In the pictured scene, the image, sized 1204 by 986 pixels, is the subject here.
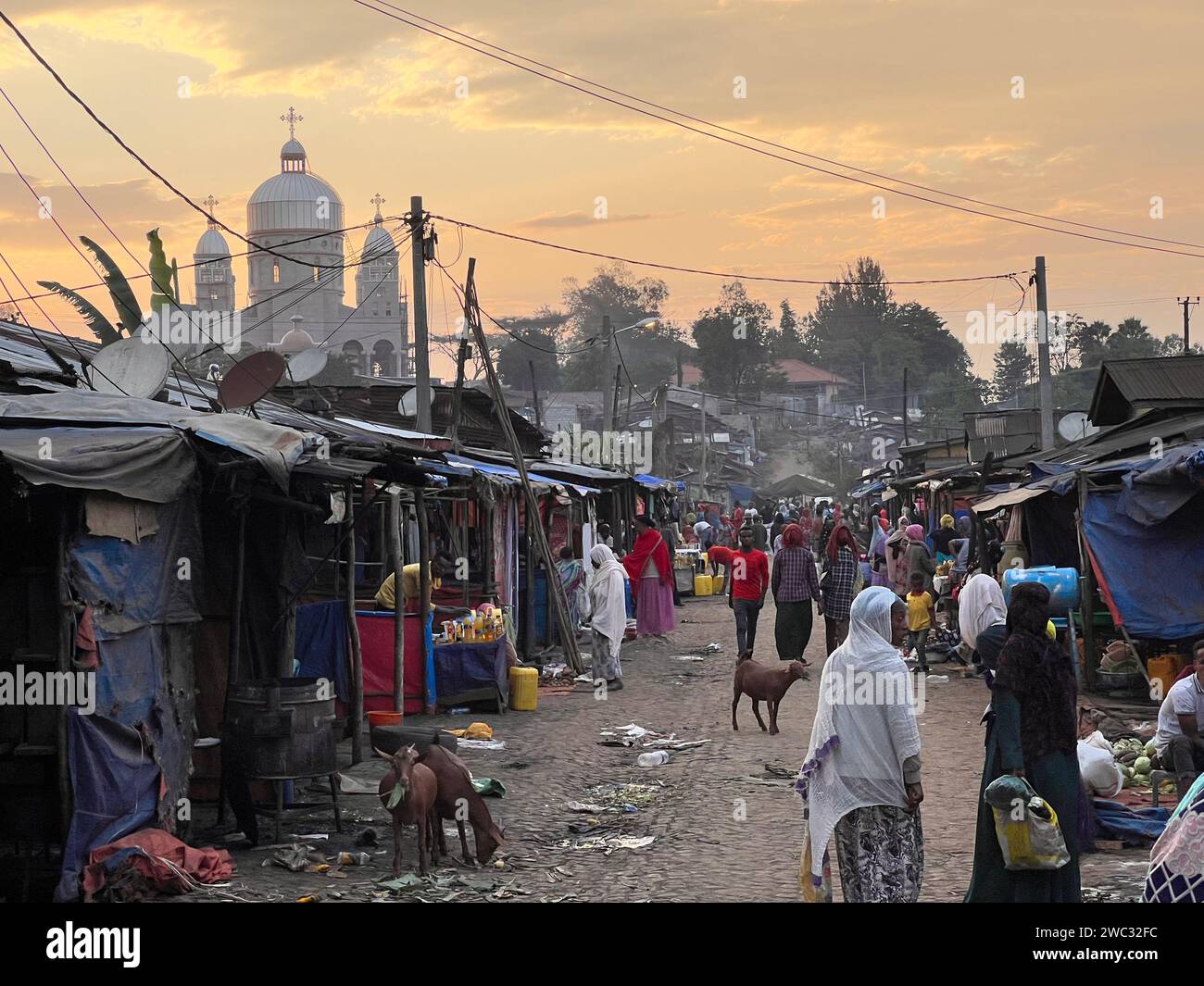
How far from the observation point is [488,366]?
17.7 meters

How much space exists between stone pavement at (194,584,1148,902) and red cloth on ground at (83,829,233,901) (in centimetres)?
19

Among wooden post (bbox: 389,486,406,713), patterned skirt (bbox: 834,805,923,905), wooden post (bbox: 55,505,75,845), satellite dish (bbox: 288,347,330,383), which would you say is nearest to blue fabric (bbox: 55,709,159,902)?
wooden post (bbox: 55,505,75,845)

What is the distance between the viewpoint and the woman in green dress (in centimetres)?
599

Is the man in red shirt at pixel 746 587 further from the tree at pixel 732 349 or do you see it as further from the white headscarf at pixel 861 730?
the tree at pixel 732 349

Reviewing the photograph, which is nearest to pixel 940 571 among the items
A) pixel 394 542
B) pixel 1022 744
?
pixel 394 542

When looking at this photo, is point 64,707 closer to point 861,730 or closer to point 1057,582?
point 861,730

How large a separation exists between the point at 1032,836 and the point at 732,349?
8818cm

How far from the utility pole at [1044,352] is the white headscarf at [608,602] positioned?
13604 millimetres

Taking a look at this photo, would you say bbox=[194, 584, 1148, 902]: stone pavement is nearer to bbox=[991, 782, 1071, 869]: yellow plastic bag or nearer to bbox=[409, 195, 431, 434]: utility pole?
bbox=[991, 782, 1071, 869]: yellow plastic bag

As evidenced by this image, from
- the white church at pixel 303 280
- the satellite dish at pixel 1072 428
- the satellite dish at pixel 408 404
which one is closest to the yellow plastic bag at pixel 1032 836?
the satellite dish at pixel 408 404

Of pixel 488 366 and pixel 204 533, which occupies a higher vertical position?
pixel 488 366

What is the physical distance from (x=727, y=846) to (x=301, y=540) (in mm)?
4289

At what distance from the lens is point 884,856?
5.90 metres
